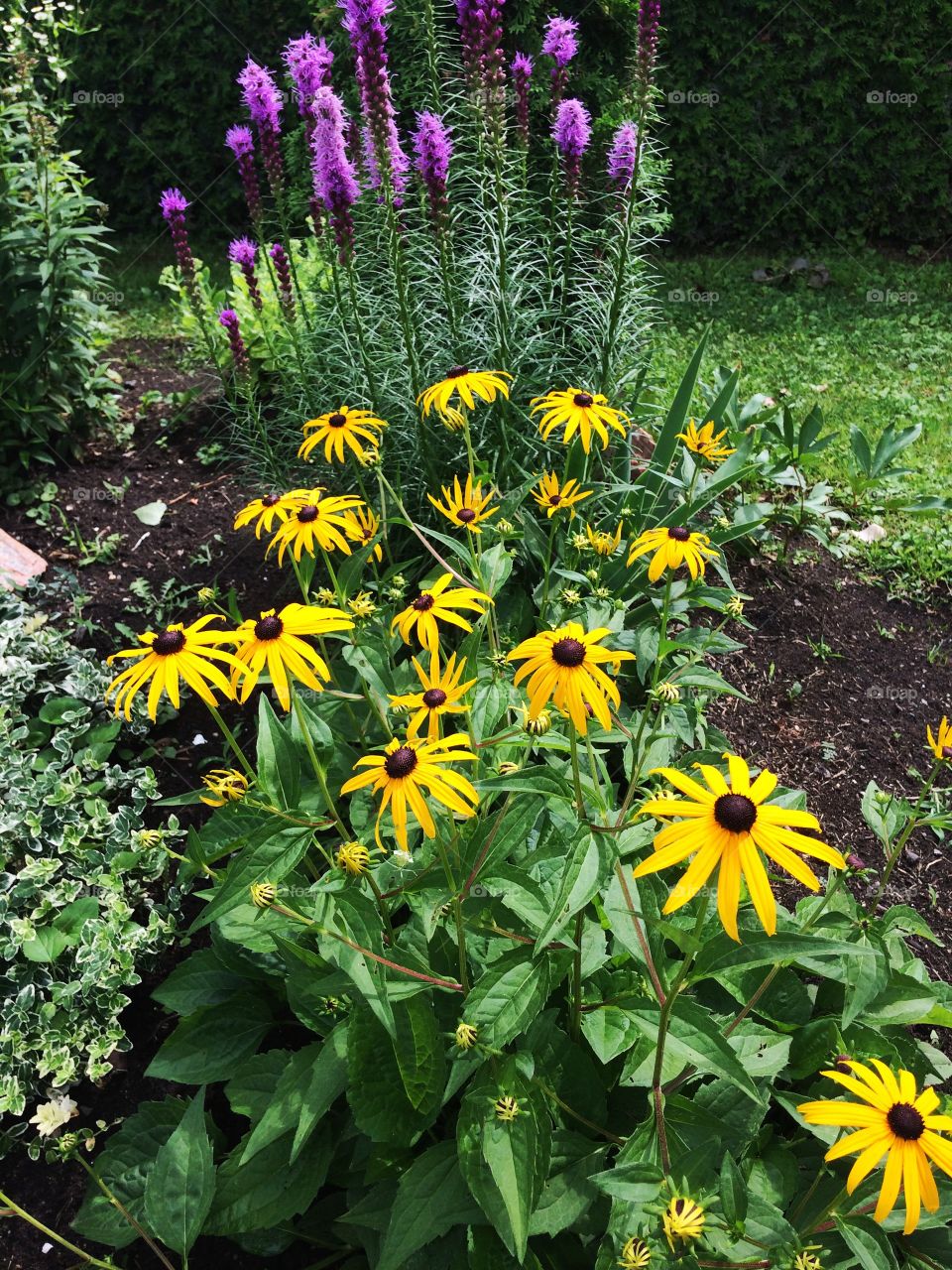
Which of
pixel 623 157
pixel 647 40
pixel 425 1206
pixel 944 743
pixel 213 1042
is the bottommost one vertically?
pixel 213 1042

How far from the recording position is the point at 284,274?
10.7 ft

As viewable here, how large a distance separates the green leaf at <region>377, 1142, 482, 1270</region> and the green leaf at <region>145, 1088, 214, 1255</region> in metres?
0.34

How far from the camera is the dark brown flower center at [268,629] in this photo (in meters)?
1.47

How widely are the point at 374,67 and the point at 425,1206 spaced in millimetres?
2731

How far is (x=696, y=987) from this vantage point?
1861 millimetres

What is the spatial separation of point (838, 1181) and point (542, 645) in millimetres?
Result: 1056

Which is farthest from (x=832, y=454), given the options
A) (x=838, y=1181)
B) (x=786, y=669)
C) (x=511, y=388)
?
(x=838, y=1181)

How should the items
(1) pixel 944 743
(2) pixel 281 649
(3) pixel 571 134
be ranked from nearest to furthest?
(2) pixel 281 649, (1) pixel 944 743, (3) pixel 571 134

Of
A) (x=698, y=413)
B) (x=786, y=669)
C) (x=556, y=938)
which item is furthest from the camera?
(x=698, y=413)

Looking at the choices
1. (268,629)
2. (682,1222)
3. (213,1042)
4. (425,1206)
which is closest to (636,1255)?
(682,1222)

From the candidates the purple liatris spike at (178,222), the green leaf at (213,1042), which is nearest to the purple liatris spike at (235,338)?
the purple liatris spike at (178,222)

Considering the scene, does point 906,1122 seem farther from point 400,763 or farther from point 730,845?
point 400,763

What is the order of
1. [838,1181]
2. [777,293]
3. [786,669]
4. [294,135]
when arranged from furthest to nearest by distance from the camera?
[777,293] < [294,135] < [786,669] < [838,1181]

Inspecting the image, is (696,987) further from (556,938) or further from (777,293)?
(777,293)
